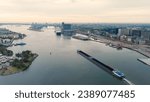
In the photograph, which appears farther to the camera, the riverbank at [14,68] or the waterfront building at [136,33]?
the waterfront building at [136,33]

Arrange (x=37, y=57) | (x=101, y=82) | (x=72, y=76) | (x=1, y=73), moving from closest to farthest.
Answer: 1. (x=101, y=82)
2. (x=72, y=76)
3. (x=1, y=73)
4. (x=37, y=57)

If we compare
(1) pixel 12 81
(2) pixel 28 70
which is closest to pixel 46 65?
(2) pixel 28 70

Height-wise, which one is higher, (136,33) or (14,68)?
(136,33)

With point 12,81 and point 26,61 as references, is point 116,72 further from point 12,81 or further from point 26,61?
point 26,61

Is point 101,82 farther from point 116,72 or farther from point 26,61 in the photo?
point 26,61

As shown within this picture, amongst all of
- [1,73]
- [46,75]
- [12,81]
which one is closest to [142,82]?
[46,75]

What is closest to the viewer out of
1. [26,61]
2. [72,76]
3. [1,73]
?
[72,76]

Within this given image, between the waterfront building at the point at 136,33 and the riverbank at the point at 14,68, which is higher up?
the waterfront building at the point at 136,33

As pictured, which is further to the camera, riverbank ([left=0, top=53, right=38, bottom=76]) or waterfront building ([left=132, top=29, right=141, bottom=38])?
waterfront building ([left=132, top=29, right=141, bottom=38])

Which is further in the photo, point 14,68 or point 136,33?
point 136,33

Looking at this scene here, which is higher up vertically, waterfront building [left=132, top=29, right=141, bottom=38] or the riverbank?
waterfront building [left=132, top=29, right=141, bottom=38]

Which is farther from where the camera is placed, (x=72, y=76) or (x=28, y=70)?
(x=28, y=70)
